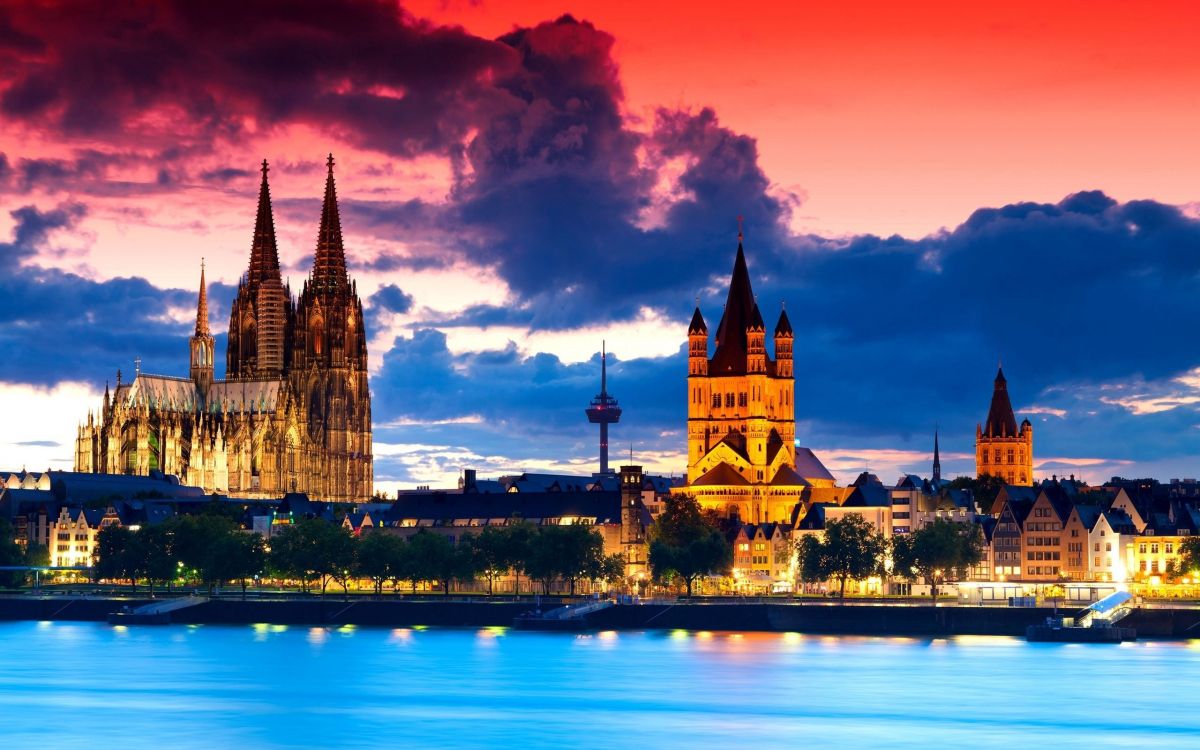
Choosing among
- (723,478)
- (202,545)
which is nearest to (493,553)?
(202,545)

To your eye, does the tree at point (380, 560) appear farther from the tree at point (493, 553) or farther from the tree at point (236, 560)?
the tree at point (236, 560)

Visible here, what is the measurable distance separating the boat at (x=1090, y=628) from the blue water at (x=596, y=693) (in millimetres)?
1787

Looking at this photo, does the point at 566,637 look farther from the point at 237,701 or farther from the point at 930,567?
the point at 237,701

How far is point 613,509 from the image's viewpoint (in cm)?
18200

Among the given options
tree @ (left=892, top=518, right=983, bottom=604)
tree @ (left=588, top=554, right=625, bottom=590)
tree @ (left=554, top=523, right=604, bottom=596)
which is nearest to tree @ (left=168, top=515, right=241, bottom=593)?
tree @ (left=554, top=523, right=604, bottom=596)

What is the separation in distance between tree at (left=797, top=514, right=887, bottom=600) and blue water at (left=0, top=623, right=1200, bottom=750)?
1944 cm

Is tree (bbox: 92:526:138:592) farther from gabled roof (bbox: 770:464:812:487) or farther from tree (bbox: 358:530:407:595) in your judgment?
gabled roof (bbox: 770:464:812:487)

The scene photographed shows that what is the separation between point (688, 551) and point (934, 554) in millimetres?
18057

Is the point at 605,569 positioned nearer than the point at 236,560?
Yes

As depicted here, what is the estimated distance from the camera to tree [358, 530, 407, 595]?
16325 cm

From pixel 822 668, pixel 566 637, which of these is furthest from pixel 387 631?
pixel 822 668

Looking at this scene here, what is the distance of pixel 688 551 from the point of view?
16150 centimetres

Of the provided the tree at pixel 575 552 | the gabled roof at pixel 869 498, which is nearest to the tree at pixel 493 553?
the tree at pixel 575 552

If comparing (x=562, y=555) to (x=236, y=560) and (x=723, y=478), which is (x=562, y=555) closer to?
(x=236, y=560)
